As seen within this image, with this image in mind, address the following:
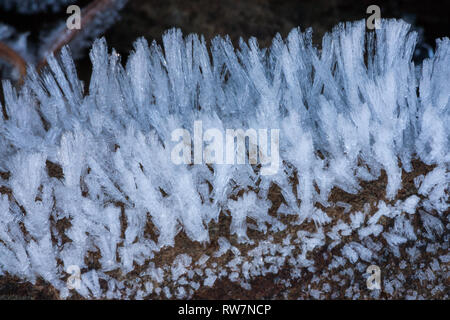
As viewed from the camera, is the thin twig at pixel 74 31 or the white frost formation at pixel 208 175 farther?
the thin twig at pixel 74 31

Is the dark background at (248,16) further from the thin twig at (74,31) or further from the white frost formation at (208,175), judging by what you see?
the white frost formation at (208,175)

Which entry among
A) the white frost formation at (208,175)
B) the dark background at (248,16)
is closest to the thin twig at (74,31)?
the dark background at (248,16)

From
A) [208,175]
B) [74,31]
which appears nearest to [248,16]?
[74,31]

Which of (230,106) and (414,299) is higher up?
(230,106)

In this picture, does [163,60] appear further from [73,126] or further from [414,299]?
[414,299]

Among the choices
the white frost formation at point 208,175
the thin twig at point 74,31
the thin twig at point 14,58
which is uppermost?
the thin twig at point 74,31

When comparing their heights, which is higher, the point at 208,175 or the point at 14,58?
the point at 14,58

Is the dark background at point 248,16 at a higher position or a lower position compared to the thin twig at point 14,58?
higher

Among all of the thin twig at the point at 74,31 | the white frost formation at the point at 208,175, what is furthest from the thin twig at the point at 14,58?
the white frost formation at the point at 208,175

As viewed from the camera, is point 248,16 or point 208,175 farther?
point 248,16

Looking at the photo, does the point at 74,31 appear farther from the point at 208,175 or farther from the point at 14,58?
the point at 208,175
